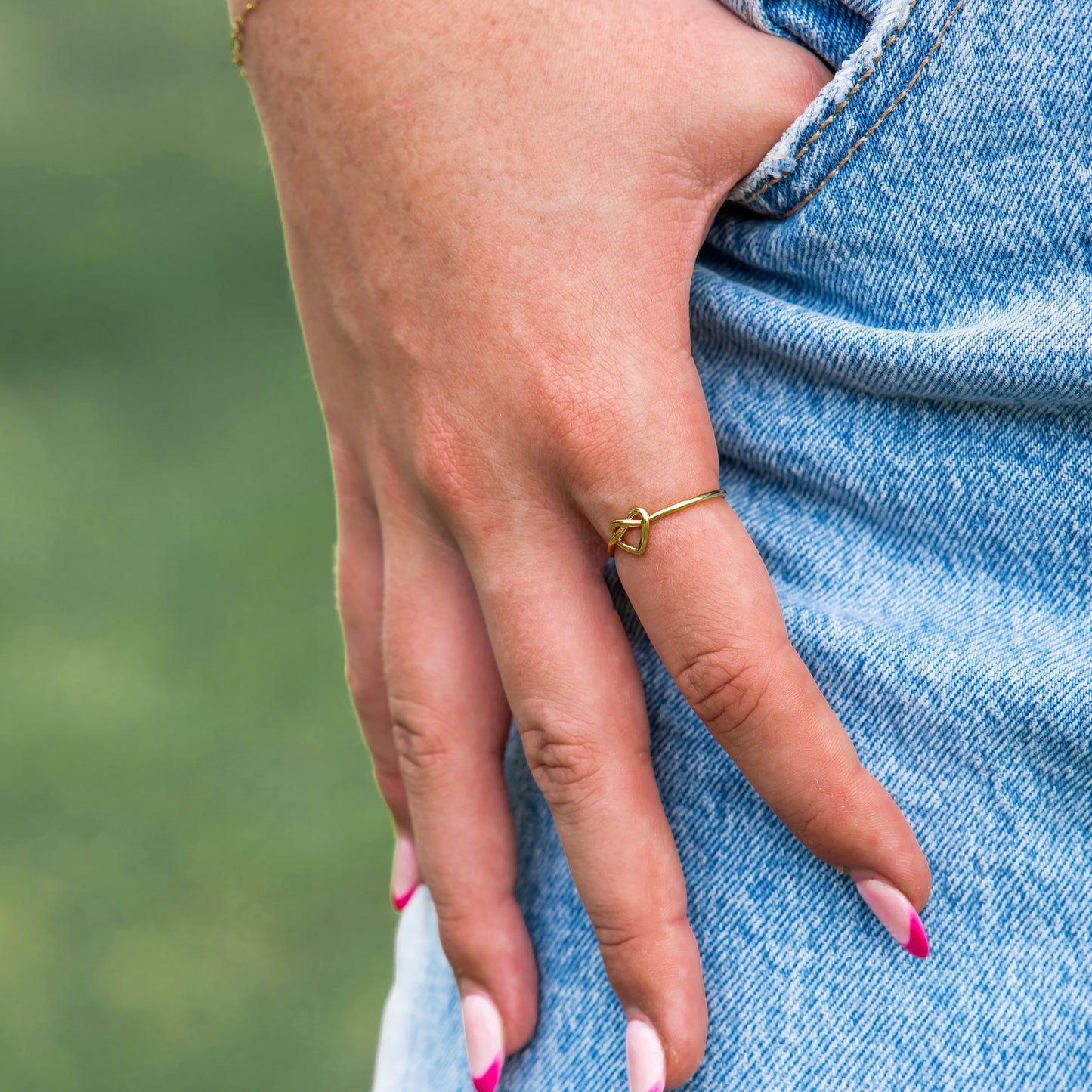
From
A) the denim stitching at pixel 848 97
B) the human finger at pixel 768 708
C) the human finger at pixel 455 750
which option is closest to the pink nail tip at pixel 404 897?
the human finger at pixel 455 750

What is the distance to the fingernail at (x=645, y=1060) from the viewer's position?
0.93m

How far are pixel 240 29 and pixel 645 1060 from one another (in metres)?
1.06

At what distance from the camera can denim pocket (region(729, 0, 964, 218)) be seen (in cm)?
86

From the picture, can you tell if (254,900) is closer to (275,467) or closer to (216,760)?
(216,760)

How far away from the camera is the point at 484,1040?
1.07 metres

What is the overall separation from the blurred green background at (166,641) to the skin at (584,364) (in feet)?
2.69

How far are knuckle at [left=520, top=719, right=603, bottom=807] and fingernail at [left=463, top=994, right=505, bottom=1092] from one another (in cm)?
23

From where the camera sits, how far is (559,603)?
99cm

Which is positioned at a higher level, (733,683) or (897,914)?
(733,683)

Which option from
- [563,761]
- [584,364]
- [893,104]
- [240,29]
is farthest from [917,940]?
[240,29]

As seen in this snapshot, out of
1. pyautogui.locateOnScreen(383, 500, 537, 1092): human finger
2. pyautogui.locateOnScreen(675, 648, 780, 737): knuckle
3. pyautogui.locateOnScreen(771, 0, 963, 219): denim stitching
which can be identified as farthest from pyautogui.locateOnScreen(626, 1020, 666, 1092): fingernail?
pyautogui.locateOnScreen(771, 0, 963, 219): denim stitching

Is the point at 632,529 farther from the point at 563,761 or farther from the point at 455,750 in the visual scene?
the point at 455,750

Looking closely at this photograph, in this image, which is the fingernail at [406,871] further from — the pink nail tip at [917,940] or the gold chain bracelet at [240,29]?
the gold chain bracelet at [240,29]

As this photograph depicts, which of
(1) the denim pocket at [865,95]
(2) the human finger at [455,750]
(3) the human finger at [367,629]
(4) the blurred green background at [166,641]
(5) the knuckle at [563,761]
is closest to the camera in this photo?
(1) the denim pocket at [865,95]
